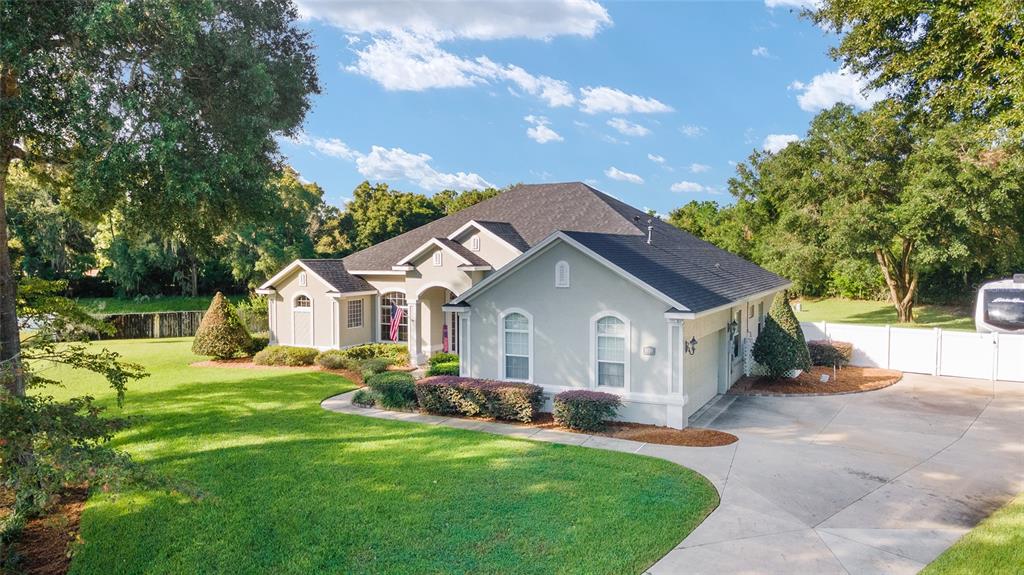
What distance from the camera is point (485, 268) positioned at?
21.0 meters

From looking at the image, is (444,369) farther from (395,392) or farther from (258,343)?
(258,343)

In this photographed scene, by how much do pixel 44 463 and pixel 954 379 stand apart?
22735 mm

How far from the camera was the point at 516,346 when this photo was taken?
14617mm

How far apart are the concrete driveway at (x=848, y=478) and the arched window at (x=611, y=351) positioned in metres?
2.11

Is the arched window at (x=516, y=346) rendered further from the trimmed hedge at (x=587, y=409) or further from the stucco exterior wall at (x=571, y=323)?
the trimmed hedge at (x=587, y=409)

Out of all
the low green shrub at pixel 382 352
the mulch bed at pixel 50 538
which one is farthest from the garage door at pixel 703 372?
the mulch bed at pixel 50 538

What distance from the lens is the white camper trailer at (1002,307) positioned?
21594 mm

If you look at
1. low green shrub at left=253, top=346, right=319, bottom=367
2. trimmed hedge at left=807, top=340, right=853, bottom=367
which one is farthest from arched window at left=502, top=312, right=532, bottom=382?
trimmed hedge at left=807, top=340, right=853, bottom=367

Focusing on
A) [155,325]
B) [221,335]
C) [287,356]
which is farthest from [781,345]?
[155,325]

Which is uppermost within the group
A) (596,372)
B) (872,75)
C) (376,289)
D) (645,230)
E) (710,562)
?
(872,75)

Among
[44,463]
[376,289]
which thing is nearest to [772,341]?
A: [376,289]

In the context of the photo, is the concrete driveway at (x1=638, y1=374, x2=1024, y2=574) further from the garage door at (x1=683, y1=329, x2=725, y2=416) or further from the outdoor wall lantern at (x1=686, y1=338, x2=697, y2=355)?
the outdoor wall lantern at (x1=686, y1=338, x2=697, y2=355)

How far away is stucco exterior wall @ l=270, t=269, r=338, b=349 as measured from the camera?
23.3 m

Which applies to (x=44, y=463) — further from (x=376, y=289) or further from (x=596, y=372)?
(x=376, y=289)
